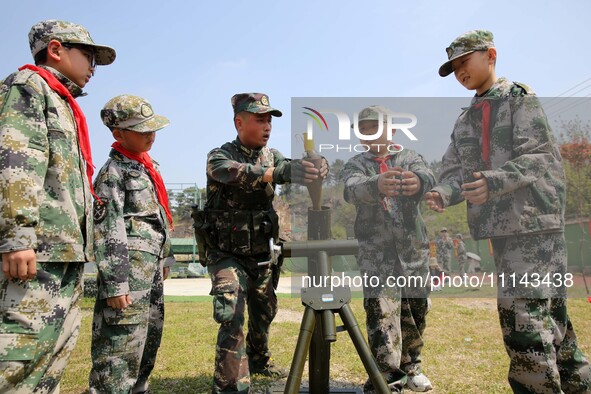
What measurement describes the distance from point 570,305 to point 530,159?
6.38m

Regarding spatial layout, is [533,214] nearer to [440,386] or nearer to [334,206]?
[334,206]

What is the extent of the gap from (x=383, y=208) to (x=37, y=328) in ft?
6.02

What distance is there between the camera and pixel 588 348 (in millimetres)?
4676

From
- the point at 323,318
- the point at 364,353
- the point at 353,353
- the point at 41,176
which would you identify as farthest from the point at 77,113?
the point at 353,353

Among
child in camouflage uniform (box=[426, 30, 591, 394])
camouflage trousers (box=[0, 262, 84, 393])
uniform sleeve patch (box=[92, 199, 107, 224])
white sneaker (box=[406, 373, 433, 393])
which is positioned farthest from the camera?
white sneaker (box=[406, 373, 433, 393])

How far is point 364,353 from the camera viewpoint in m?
2.18

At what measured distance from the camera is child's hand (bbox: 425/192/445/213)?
101 inches

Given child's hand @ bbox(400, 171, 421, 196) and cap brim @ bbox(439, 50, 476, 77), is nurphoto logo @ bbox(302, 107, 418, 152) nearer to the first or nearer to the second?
child's hand @ bbox(400, 171, 421, 196)

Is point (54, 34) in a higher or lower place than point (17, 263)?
higher

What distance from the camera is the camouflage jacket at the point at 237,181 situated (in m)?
3.41

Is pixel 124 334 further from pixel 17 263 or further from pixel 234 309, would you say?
pixel 17 263

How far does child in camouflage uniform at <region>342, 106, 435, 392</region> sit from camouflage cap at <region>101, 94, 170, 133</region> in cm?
170

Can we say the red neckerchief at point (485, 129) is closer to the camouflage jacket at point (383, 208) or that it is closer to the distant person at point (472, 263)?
the camouflage jacket at point (383, 208)

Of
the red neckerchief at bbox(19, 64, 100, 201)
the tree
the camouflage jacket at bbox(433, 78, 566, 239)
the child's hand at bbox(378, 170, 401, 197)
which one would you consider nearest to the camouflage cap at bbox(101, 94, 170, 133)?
the red neckerchief at bbox(19, 64, 100, 201)
